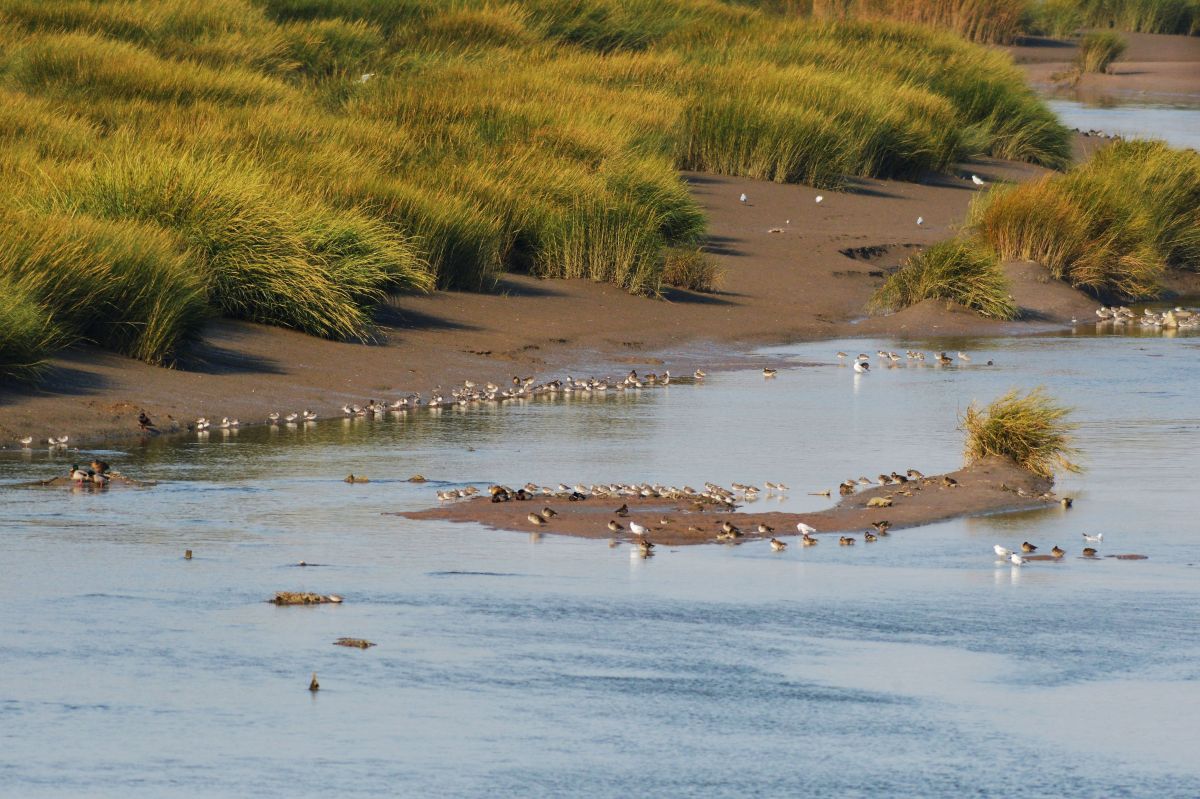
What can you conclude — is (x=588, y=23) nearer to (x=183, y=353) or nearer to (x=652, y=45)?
(x=652, y=45)

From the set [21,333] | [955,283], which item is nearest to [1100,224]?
[955,283]

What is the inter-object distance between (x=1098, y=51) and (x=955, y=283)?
138 feet

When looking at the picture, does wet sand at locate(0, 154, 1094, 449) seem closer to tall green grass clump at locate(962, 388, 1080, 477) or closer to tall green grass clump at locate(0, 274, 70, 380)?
tall green grass clump at locate(0, 274, 70, 380)

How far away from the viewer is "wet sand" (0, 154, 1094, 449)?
1202cm

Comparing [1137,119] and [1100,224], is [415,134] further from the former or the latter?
[1137,119]

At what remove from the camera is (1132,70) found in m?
58.6

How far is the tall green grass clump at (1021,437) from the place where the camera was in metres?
10.5

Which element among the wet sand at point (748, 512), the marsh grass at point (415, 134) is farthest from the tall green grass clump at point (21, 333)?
the wet sand at point (748, 512)

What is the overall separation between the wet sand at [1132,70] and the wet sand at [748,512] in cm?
4067

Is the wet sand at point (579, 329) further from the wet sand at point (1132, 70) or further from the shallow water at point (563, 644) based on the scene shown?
the wet sand at point (1132, 70)

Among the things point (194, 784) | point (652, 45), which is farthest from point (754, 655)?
point (652, 45)

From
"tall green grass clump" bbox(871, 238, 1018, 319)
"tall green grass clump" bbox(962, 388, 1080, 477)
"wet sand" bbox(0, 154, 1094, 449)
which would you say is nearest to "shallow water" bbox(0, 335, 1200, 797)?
"tall green grass clump" bbox(962, 388, 1080, 477)

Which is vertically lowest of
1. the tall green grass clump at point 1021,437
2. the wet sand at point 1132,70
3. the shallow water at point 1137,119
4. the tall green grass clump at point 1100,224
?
the tall green grass clump at point 1021,437

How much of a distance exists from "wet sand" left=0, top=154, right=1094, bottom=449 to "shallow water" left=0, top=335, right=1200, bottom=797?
116cm
